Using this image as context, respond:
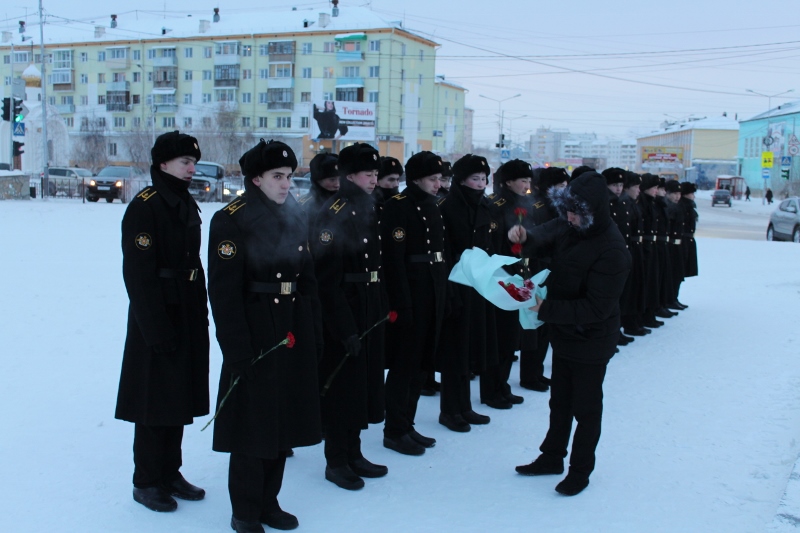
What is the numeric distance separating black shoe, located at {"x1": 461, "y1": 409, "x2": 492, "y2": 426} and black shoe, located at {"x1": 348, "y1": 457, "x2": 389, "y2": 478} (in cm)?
122

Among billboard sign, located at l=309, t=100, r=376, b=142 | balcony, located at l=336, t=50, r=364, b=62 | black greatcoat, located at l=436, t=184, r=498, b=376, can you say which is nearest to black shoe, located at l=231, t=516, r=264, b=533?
black greatcoat, located at l=436, t=184, r=498, b=376

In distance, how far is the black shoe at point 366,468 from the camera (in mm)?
4777

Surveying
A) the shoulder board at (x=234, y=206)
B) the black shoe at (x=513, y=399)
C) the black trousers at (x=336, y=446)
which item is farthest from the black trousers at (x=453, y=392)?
the shoulder board at (x=234, y=206)

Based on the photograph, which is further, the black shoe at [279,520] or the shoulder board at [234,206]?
the black shoe at [279,520]

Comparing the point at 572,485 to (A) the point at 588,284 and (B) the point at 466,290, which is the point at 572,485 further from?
(B) the point at 466,290

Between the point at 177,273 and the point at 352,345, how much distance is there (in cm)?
107

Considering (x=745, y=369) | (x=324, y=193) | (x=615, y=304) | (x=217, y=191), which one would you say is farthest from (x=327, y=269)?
(x=217, y=191)

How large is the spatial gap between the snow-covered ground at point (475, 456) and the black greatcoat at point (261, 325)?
1.99 ft

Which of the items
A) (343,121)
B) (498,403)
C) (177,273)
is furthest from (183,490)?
(343,121)

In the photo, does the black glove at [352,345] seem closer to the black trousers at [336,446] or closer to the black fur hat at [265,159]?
the black trousers at [336,446]

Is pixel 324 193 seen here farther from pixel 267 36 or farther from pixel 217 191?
pixel 267 36

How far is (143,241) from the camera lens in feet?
13.2

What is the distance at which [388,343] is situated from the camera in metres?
5.34

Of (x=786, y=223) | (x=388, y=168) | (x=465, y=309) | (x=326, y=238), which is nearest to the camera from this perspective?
(x=326, y=238)
